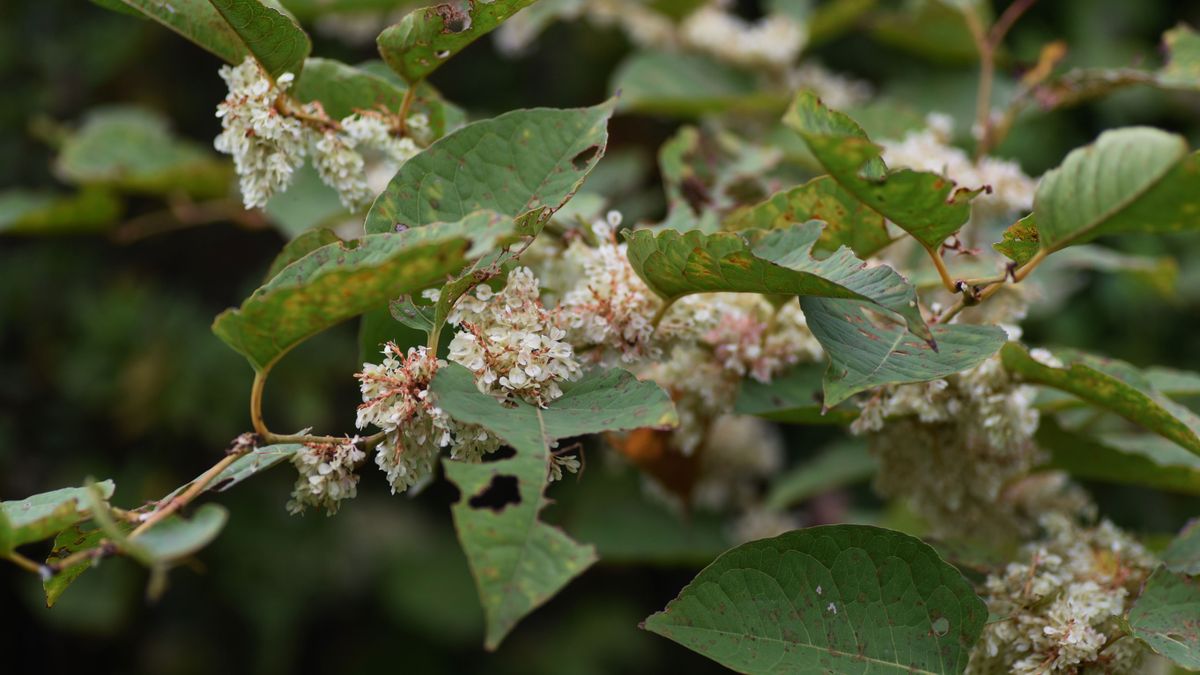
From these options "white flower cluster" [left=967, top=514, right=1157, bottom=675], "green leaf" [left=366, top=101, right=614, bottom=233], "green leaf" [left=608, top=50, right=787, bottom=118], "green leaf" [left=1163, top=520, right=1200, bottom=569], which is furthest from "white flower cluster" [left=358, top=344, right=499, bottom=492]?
"green leaf" [left=608, top=50, right=787, bottom=118]

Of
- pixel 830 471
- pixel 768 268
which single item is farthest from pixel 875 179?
pixel 830 471

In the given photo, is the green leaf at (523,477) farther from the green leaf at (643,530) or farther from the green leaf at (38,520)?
the green leaf at (643,530)

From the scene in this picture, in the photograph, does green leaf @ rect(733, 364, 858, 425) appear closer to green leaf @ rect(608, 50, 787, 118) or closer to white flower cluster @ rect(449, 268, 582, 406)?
white flower cluster @ rect(449, 268, 582, 406)

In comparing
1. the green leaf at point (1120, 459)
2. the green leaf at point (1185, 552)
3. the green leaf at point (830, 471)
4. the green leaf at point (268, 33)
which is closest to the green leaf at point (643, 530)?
the green leaf at point (830, 471)

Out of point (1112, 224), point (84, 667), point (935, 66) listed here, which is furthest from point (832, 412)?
point (84, 667)

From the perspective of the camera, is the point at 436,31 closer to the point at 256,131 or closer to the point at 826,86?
the point at 256,131

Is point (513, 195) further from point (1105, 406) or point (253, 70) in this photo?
point (1105, 406)
